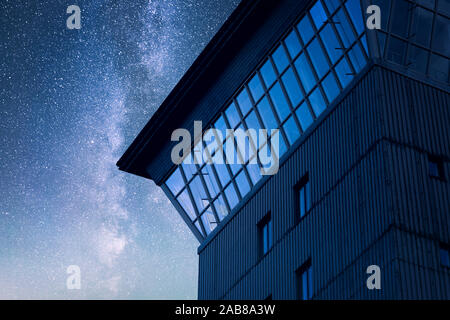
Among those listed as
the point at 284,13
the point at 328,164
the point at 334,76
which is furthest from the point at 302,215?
the point at 284,13

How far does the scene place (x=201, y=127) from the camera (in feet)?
195

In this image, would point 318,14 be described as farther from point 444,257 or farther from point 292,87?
point 444,257

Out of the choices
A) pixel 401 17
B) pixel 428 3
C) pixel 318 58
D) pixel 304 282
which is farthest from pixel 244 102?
pixel 304 282

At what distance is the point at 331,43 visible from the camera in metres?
47.0

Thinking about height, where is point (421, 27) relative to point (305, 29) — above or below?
below

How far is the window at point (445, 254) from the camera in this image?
128 ft

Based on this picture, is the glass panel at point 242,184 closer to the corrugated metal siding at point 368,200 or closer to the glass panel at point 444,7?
the corrugated metal siding at point 368,200

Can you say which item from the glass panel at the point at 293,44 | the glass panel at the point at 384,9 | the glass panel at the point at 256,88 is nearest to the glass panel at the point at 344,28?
the glass panel at the point at 384,9

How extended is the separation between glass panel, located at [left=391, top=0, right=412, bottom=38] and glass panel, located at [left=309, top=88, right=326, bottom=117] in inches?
225

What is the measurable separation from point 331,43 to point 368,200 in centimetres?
1099

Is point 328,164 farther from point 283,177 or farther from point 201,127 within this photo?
point 201,127

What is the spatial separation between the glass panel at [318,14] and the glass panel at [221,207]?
15.1 m
